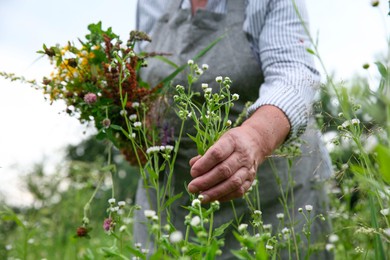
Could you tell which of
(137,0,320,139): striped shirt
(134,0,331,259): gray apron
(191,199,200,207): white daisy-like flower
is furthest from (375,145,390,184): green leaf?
(134,0,331,259): gray apron

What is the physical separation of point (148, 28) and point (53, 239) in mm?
2175

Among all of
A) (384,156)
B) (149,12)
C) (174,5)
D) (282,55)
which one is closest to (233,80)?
(282,55)

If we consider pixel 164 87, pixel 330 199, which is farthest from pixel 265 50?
pixel 330 199

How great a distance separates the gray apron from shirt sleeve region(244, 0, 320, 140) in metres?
0.08

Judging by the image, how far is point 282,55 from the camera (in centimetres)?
162

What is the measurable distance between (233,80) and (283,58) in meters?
0.23

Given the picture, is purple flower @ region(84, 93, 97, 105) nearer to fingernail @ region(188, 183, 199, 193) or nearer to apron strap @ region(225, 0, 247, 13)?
fingernail @ region(188, 183, 199, 193)

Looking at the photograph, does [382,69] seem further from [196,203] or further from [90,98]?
[90,98]

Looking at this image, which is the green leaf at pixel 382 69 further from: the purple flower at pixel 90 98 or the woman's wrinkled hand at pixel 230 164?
the purple flower at pixel 90 98

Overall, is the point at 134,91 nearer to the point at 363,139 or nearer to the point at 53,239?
the point at 363,139

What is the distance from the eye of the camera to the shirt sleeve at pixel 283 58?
143 cm

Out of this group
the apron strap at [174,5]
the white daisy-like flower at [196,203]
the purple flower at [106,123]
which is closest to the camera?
the white daisy-like flower at [196,203]

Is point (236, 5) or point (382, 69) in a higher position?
point (236, 5)

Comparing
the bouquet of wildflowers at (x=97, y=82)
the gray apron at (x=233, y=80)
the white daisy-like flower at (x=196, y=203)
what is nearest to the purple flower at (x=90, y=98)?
the bouquet of wildflowers at (x=97, y=82)
